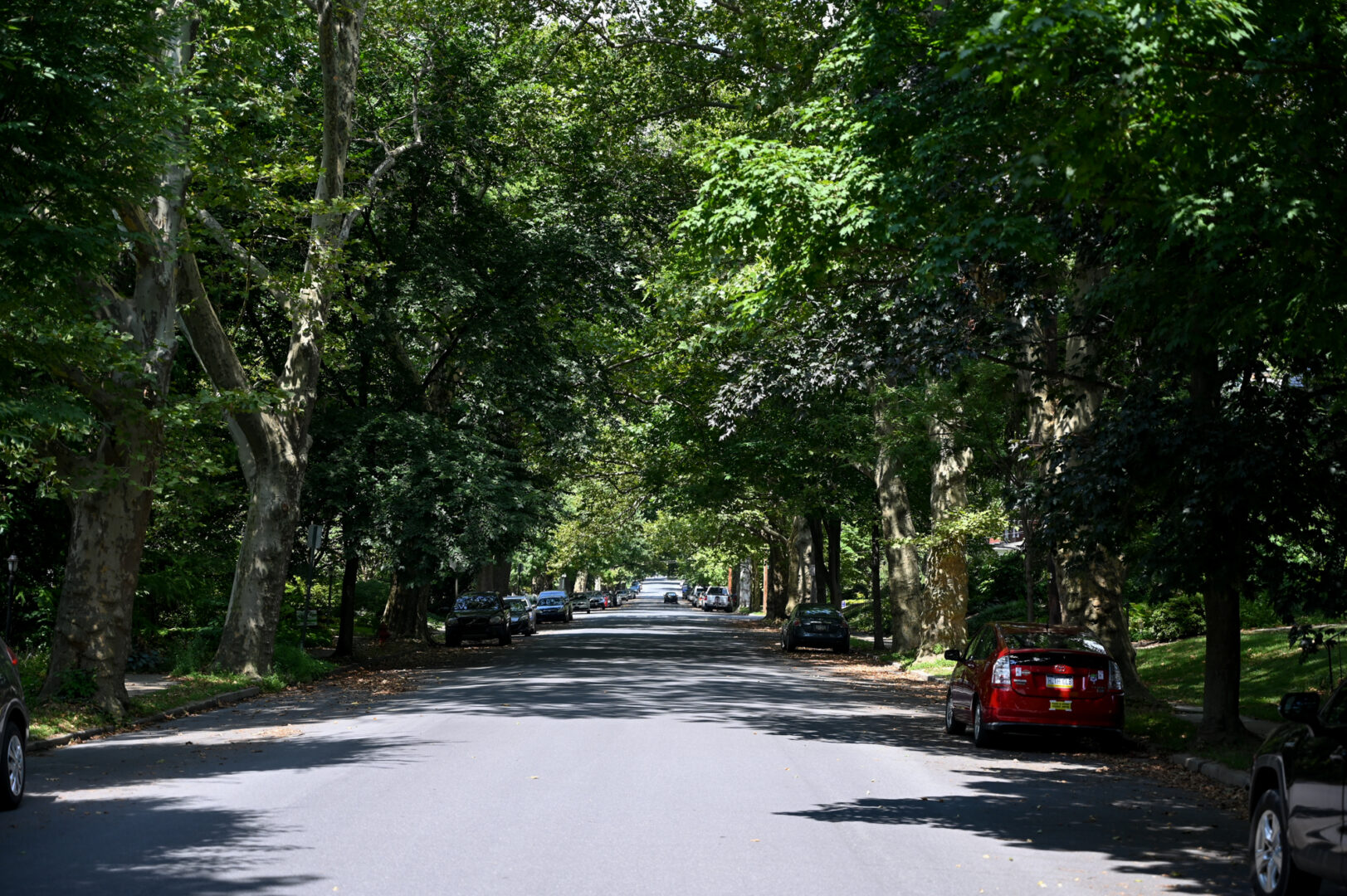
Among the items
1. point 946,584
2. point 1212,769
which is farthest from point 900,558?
point 1212,769

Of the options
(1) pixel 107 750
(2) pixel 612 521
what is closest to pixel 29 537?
(1) pixel 107 750

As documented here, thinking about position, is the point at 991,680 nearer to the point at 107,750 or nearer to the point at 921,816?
the point at 921,816

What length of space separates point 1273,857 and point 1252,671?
17.1 m

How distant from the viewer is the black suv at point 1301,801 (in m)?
5.92

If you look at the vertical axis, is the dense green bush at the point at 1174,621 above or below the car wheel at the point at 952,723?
above

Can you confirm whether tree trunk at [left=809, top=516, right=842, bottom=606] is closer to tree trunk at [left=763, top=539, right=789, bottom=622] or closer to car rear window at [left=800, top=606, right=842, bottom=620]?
car rear window at [left=800, top=606, right=842, bottom=620]

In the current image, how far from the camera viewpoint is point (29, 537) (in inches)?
993

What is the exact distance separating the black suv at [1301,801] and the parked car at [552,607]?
57179 millimetres

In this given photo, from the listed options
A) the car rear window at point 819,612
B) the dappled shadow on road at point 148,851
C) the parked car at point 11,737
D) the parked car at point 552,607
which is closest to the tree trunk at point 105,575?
the parked car at point 11,737

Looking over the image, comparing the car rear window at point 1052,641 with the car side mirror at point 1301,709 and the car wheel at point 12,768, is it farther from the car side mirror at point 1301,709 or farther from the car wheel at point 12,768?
the car wheel at point 12,768

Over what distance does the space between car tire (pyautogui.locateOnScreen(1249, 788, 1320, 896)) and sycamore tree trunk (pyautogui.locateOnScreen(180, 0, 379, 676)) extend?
56.8 feet

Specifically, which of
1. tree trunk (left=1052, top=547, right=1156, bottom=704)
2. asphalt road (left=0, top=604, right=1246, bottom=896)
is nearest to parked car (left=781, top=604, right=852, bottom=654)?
tree trunk (left=1052, top=547, right=1156, bottom=704)

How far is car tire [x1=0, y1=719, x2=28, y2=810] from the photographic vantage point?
9422mm

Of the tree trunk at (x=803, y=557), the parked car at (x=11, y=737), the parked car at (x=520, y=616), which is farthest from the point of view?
the tree trunk at (x=803, y=557)
